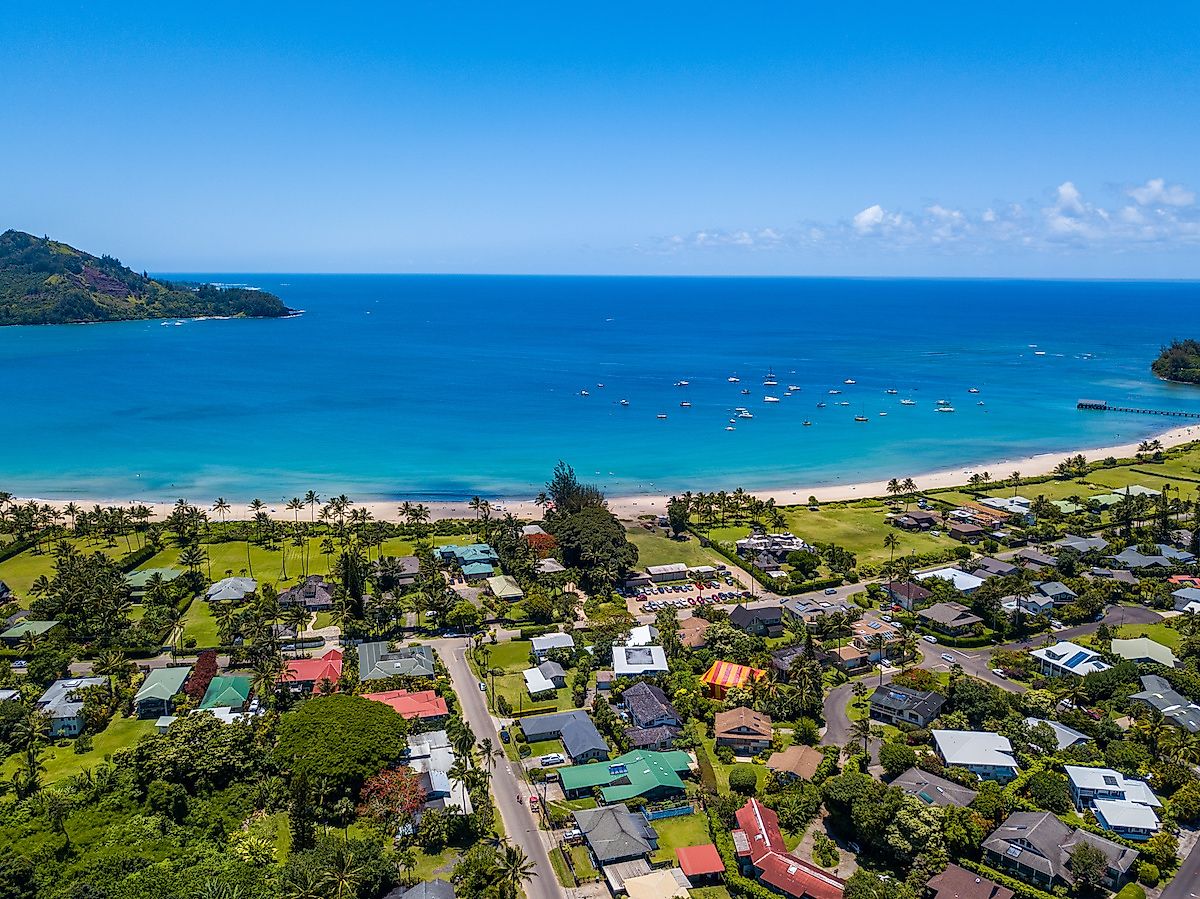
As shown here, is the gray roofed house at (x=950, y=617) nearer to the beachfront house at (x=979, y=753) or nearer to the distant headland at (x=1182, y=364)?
the beachfront house at (x=979, y=753)

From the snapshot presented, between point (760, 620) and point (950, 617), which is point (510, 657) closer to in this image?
point (760, 620)

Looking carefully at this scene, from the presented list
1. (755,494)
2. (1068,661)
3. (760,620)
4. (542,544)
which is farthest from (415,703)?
(755,494)

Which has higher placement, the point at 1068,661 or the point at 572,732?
the point at 1068,661

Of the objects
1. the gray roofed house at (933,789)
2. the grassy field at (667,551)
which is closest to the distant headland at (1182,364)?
the grassy field at (667,551)

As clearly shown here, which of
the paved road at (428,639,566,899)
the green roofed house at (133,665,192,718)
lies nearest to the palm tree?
the paved road at (428,639,566,899)

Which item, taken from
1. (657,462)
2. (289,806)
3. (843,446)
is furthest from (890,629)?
(843,446)

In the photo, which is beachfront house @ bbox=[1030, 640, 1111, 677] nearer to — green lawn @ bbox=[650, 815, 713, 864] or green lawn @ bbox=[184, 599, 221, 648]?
green lawn @ bbox=[650, 815, 713, 864]

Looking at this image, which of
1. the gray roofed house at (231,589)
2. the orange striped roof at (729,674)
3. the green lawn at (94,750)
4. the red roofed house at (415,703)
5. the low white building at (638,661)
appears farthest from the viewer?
the gray roofed house at (231,589)
